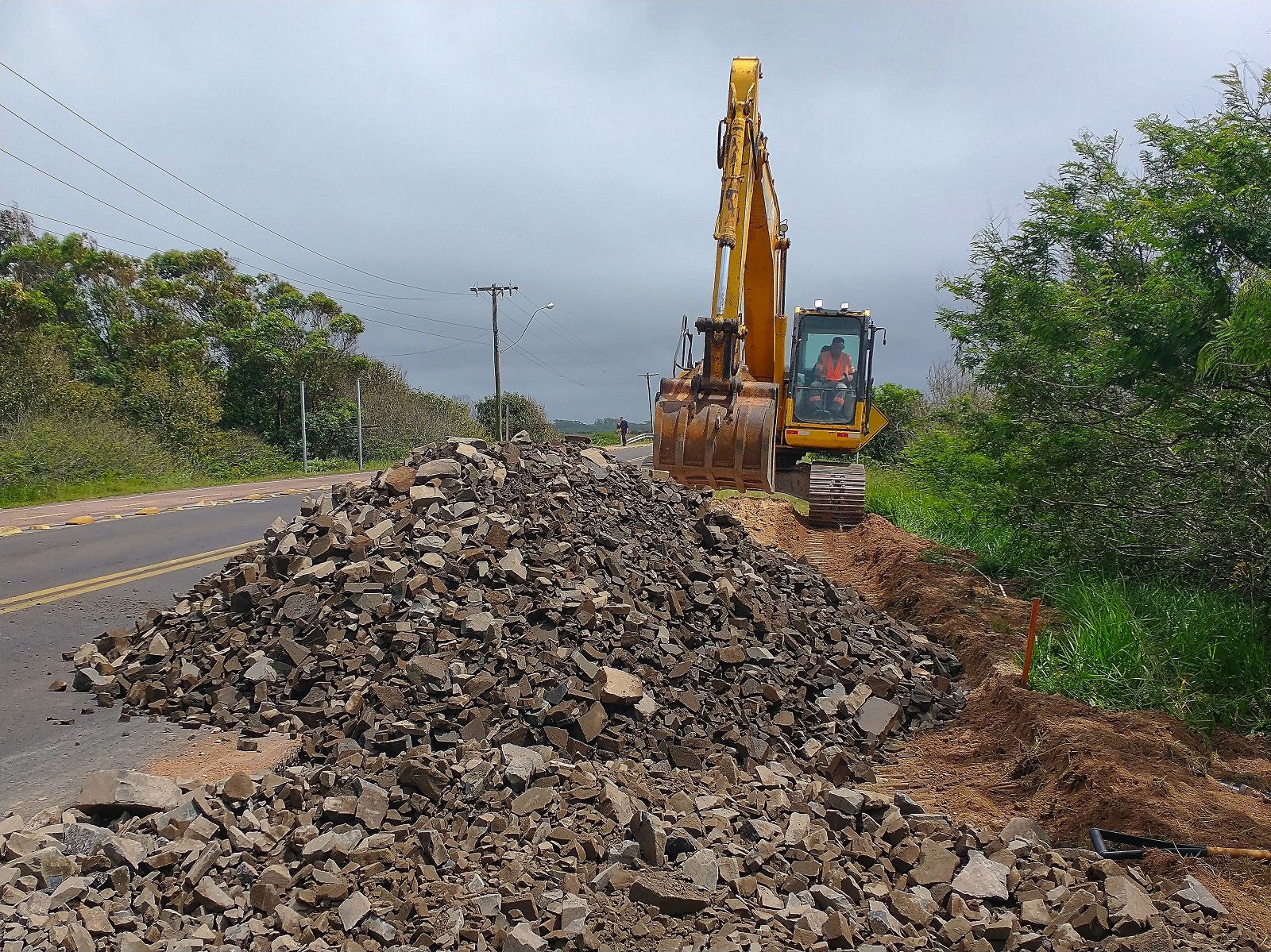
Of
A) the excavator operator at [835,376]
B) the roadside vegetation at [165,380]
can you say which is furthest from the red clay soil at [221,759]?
the roadside vegetation at [165,380]

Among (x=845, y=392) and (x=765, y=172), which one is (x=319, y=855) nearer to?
(x=765, y=172)

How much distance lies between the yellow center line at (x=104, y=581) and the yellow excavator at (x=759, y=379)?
5.22 m

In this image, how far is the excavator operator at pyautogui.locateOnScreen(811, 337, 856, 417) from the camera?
46.7 ft

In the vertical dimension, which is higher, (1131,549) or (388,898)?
(1131,549)

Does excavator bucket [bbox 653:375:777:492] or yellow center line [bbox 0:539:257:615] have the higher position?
excavator bucket [bbox 653:375:777:492]

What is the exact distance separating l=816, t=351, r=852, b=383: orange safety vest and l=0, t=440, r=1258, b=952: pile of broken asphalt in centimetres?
724

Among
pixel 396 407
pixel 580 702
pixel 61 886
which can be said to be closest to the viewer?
pixel 61 886

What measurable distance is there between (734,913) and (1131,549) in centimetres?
665

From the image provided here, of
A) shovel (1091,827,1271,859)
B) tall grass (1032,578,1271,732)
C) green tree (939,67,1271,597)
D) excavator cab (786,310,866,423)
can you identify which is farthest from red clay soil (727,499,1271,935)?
excavator cab (786,310,866,423)

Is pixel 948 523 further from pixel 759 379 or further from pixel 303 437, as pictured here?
pixel 303 437

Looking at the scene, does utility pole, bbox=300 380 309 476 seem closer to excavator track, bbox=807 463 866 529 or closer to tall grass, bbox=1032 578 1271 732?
excavator track, bbox=807 463 866 529

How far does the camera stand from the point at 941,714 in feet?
20.9

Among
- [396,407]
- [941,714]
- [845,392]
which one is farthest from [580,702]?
[396,407]

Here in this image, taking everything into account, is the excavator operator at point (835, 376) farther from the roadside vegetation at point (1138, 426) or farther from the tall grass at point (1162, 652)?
the tall grass at point (1162, 652)
